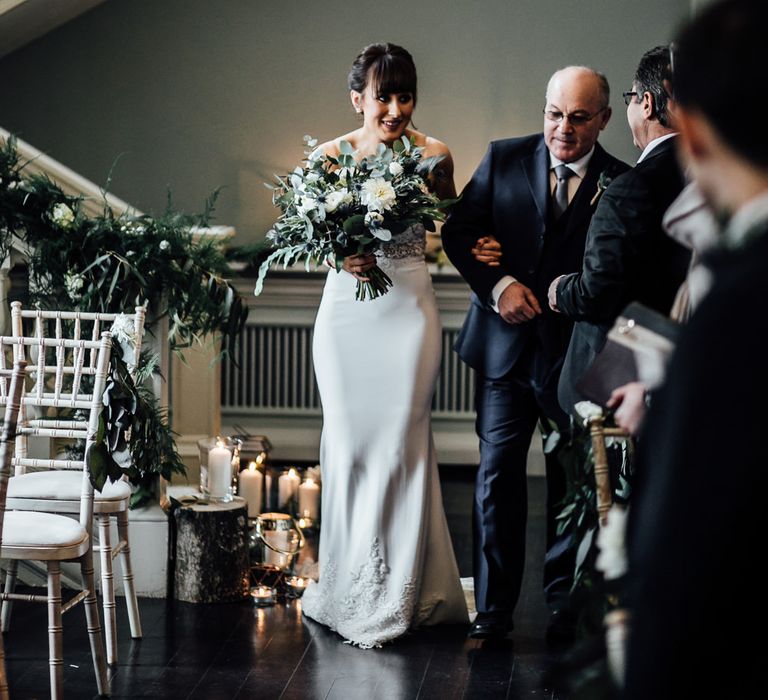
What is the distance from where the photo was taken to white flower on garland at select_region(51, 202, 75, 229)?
400 centimetres

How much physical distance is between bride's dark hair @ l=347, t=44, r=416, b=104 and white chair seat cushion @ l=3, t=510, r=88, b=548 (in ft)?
5.68

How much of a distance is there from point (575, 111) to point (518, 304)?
2.04ft

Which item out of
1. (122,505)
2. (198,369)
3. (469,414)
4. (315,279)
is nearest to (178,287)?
(198,369)

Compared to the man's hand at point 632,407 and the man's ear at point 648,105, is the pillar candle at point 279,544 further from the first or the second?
the man's hand at point 632,407

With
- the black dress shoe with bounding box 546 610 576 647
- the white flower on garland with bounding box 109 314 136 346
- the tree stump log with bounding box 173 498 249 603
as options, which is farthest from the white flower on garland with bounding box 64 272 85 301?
the black dress shoe with bounding box 546 610 576 647

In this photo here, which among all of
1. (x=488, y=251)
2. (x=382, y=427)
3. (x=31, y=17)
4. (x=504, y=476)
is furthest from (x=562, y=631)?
(x=31, y=17)

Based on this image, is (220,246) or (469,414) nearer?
(220,246)

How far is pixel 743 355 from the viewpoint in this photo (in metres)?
0.95

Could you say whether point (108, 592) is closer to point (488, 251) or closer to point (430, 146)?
point (488, 251)

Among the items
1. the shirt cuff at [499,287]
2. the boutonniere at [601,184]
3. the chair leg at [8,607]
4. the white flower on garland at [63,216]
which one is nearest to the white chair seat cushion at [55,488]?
the chair leg at [8,607]

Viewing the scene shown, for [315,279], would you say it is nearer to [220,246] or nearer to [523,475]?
[220,246]

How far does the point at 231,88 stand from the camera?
22.8ft

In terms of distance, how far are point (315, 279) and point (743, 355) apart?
19.5 feet

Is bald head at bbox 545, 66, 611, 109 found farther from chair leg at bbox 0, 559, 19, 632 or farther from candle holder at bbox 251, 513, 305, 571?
chair leg at bbox 0, 559, 19, 632
